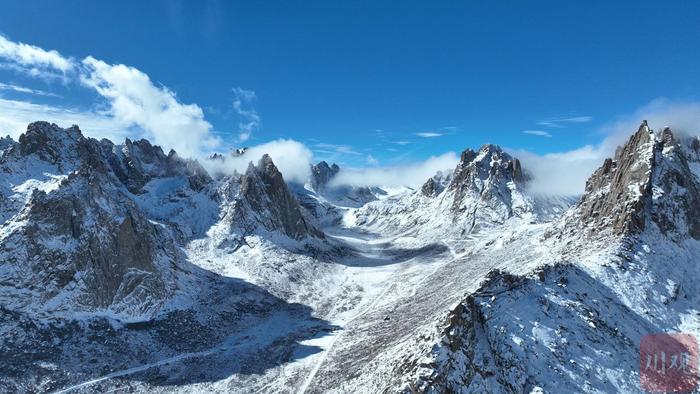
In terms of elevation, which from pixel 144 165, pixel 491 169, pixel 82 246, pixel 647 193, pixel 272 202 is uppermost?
pixel 491 169

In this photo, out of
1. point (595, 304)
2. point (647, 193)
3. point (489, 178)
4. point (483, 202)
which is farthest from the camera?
point (489, 178)

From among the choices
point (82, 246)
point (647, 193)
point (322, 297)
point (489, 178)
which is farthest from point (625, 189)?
point (489, 178)

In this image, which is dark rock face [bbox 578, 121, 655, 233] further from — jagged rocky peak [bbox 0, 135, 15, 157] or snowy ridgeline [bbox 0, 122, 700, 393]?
jagged rocky peak [bbox 0, 135, 15, 157]

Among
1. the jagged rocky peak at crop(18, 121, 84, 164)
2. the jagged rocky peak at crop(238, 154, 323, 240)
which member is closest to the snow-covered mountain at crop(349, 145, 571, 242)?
the jagged rocky peak at crop(238, 154, 323, 240)

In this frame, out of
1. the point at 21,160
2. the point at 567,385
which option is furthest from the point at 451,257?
the point at 21,160

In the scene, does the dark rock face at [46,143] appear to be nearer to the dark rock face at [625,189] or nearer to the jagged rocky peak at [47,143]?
the jagged rocky peak at [47,143]

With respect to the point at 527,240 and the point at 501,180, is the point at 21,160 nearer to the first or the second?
the point at 527,240

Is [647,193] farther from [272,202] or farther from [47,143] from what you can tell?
[47,143]
